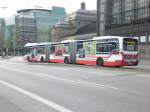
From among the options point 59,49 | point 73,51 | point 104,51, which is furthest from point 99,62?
point 59,49

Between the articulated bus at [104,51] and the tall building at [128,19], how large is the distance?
73.1 feet

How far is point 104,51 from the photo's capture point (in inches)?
1512

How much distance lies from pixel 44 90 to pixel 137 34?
53894 mm

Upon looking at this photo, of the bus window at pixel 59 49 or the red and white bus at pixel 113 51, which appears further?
the bus window at pixel 59 49

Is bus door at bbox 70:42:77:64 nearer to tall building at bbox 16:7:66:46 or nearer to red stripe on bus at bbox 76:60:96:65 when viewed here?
red stripe on bus at bbox 76:60:96:65

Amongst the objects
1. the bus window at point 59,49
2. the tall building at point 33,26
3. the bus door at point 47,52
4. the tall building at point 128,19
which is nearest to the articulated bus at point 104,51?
the bus window at point 59,49

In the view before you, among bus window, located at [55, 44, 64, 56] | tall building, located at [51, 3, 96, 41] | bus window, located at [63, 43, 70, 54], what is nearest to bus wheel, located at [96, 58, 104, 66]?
bus window, located at [63, 43, 70, 54]

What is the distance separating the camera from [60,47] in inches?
1988

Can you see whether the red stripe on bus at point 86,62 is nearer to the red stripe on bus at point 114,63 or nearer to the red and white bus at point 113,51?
→ the red and white bus at point 113,51

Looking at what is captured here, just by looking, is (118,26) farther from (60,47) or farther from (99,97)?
(99,97)

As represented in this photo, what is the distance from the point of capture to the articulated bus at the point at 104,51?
1425 inches

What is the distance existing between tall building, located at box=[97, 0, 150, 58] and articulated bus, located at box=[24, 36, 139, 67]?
22.3 meters

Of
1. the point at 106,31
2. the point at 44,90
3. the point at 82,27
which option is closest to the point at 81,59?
the point at 44,90

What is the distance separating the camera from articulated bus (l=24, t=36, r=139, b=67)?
36188 mm
